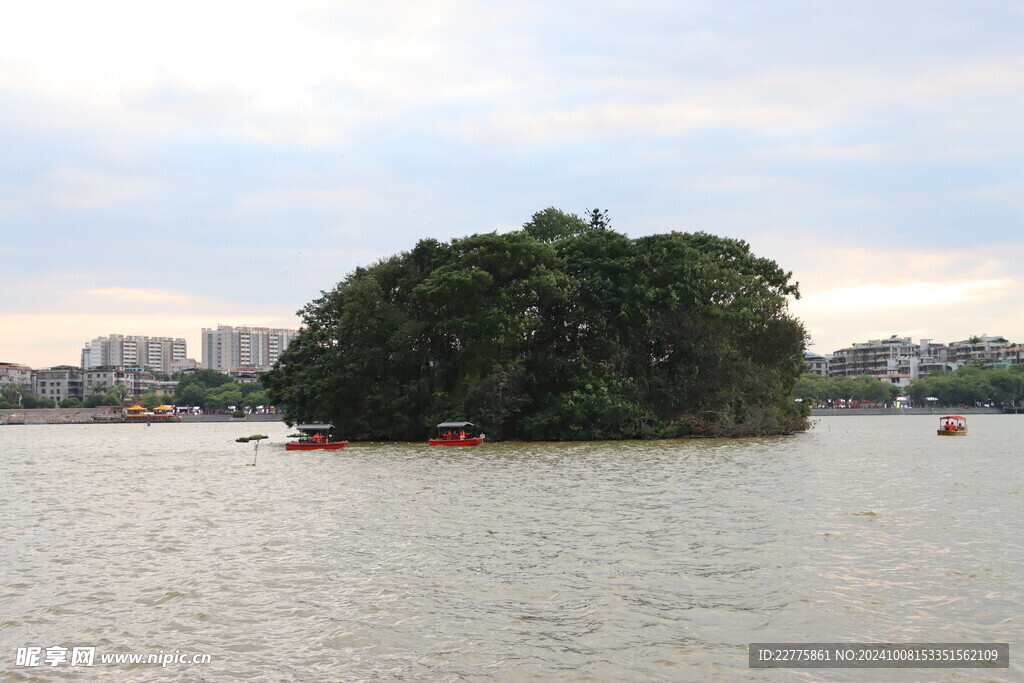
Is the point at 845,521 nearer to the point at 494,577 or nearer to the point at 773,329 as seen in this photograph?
the point at 494,577

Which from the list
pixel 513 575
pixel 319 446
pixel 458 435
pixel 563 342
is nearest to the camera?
pixel 513 575

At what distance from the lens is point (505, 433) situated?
6806cm

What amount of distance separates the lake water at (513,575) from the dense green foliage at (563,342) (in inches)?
1147

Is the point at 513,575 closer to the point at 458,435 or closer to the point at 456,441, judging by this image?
the point at 456,441

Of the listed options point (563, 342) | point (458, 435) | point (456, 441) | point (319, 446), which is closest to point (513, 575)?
point (456, 441)

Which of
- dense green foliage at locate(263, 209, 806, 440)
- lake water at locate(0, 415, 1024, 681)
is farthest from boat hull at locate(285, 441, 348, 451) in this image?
lake water at locate(0, 415, 1024, 681)

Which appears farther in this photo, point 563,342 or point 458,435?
point 563,342

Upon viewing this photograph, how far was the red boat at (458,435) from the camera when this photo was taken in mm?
61281

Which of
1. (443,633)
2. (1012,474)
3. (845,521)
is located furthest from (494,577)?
(1012,474)

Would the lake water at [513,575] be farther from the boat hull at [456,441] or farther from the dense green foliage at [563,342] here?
the dense green foliage at [563,342]

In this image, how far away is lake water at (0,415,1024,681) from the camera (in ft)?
38.8

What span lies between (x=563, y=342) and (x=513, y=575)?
51.7m

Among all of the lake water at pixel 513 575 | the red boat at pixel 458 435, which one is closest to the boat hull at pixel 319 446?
the red boat at pixel 458 435

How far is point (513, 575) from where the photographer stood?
1664cm
